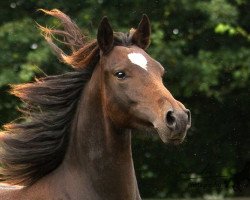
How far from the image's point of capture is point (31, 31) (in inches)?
328

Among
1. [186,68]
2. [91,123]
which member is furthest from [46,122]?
[186,68]

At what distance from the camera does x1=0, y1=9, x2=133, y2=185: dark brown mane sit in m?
4.13

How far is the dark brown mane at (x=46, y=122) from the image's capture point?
413cm

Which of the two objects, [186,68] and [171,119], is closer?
[171,119]

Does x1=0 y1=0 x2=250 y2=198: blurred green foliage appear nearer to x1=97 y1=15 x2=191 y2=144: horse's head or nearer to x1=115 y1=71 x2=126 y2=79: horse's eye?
x1=97 y1=15 x2=191 y2=144: horse's head

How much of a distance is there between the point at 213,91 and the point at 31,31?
2702mm

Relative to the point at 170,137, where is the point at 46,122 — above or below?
below

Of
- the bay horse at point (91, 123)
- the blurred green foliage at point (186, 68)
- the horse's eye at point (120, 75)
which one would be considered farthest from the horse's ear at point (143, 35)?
the blurred green foliage at point (186, 68)

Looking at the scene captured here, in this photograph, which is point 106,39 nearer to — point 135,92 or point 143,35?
point 143,35

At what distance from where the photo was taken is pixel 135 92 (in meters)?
3.74

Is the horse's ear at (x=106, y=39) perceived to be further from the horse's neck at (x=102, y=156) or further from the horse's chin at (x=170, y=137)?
the horse's chin at (x=170, y=137)

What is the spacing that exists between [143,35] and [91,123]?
0.65 meters

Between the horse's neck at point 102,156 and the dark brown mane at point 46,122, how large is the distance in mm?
A: 149

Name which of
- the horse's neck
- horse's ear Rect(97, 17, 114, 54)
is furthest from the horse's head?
the horse's neck
